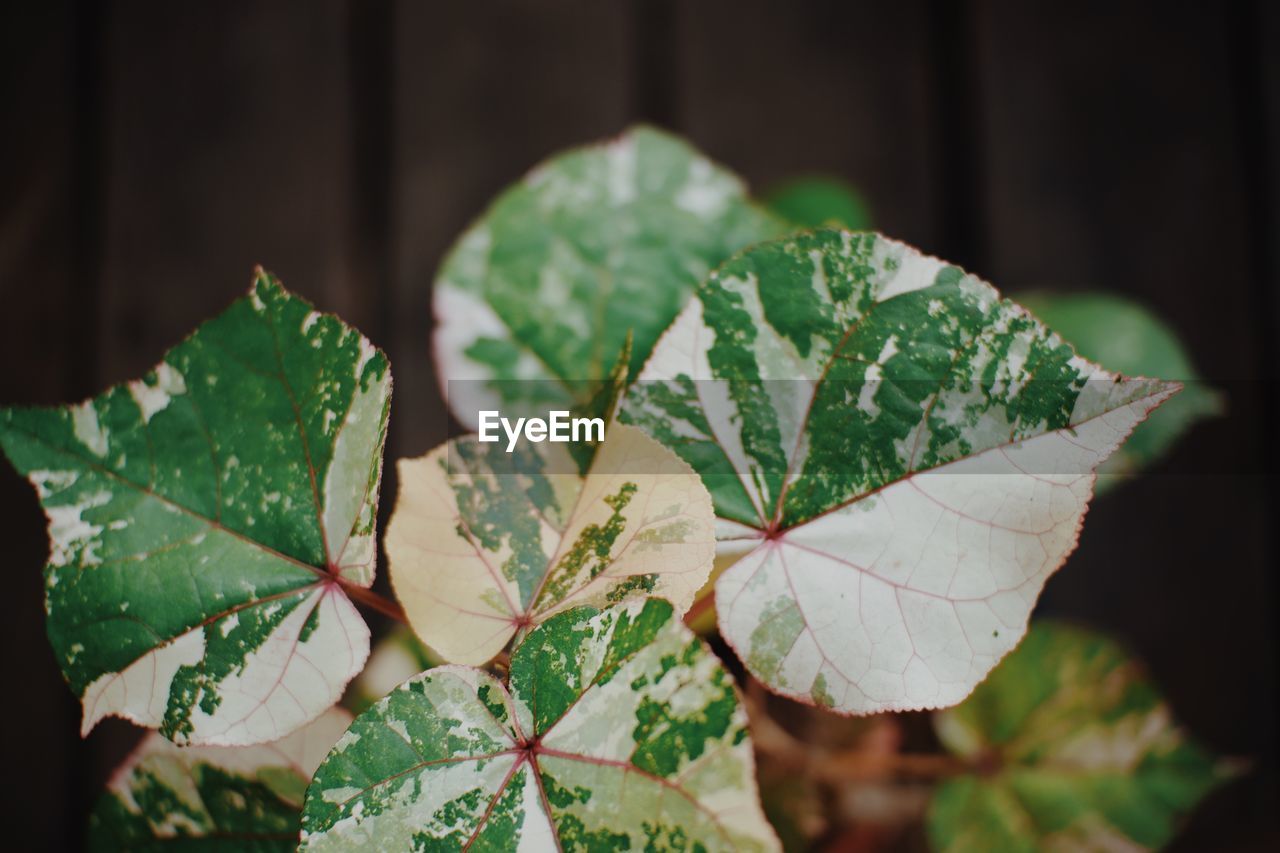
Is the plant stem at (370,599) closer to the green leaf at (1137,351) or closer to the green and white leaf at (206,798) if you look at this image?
the green and white leaf at (206,798)

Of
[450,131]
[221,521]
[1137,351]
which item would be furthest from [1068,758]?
[450,131]

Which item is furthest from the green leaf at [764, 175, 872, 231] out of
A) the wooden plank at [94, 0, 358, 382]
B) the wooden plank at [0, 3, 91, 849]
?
the wooden plank at [0, 3, 91, 849]

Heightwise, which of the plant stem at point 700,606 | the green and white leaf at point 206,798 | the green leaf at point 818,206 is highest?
the green leaf at point 818,206

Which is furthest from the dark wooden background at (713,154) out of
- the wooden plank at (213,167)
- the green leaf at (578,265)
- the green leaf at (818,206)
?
the green leaf at (578,265)

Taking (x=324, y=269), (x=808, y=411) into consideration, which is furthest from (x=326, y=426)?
(x=324, y=269)

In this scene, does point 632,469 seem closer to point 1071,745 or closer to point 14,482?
point 1071,745

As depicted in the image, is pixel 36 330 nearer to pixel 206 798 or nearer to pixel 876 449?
pixel 206 798

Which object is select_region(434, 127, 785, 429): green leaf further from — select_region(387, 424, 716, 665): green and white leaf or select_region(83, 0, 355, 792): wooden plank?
select_region(83, 0, 355, 792): wooden plank
